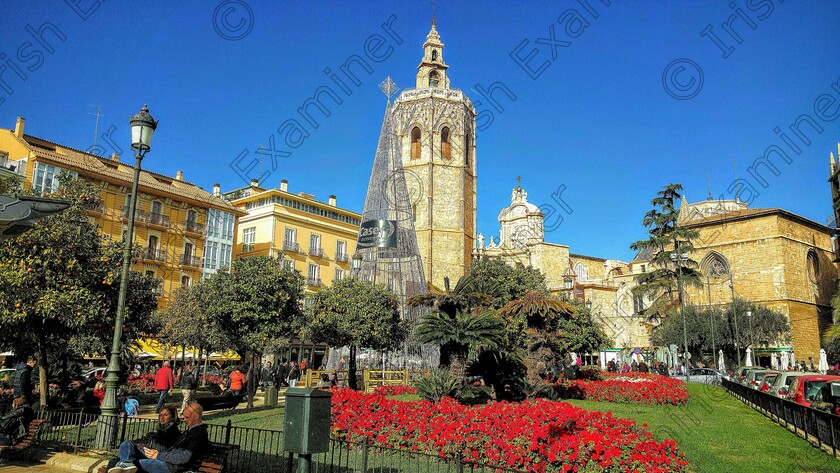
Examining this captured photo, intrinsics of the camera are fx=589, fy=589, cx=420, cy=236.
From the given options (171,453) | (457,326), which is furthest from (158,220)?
(171,453)

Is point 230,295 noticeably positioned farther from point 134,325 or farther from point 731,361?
point 731,361

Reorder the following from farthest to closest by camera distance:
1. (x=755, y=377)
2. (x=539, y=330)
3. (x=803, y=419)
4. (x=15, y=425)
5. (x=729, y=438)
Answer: (x=755, y=377) → (x=539, y=330) → (x=803, y=419) → (x=729, y=438) → (x=15, y=425)

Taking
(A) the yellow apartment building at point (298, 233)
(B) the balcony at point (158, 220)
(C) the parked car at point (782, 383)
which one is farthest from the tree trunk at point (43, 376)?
(A) the yellow apartment building at point (298, 233)

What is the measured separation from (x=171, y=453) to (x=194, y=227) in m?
39.7

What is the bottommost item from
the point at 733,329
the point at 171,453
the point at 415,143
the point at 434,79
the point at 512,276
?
the point at 171,453

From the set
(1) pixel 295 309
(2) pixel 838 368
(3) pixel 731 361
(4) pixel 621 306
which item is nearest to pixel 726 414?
(1) pixel 295 309

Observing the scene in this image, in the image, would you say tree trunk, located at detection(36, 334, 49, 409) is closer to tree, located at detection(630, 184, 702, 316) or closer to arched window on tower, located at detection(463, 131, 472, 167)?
tree, located at detection(630, 184, 702, 316)

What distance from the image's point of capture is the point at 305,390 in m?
5.62

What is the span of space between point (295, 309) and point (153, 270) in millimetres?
21942

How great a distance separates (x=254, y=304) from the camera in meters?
20.9

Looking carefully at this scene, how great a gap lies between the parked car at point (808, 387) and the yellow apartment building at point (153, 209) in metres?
32.8

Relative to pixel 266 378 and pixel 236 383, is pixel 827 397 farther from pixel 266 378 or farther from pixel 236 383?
pixel 266 378

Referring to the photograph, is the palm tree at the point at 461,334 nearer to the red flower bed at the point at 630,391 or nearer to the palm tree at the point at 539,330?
the palm tree at the point at 539,330

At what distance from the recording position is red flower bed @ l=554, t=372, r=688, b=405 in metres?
19.7
